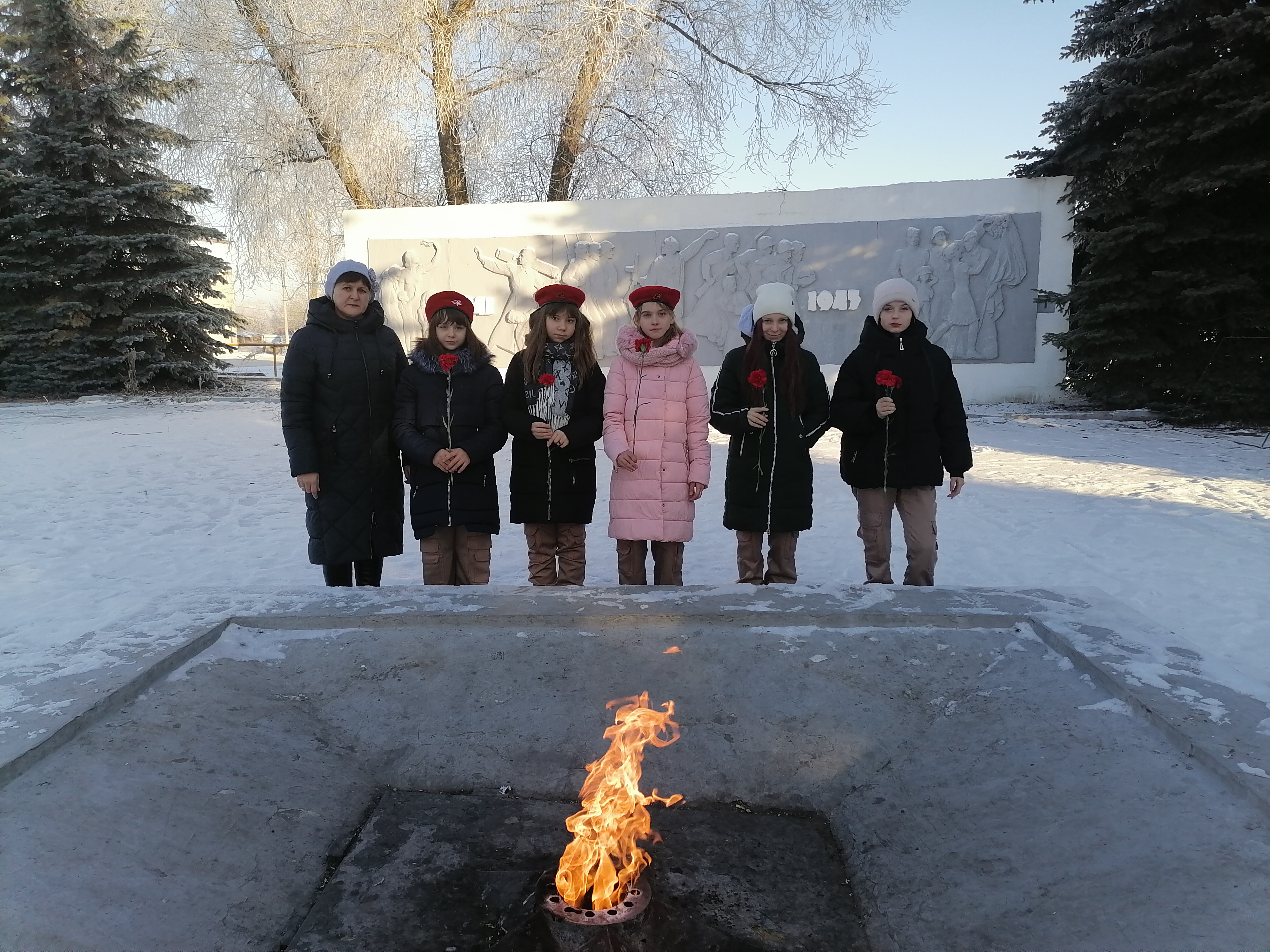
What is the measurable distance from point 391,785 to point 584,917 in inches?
31.3

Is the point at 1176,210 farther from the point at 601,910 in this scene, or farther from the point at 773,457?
the point at 601,910

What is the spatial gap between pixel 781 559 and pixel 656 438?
29.9 inches

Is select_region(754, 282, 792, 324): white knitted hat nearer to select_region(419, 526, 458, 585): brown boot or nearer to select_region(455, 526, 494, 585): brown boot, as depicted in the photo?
select_region(455, 526, 494, 585): brown boot

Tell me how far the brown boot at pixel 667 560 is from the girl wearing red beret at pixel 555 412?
33 centimetres

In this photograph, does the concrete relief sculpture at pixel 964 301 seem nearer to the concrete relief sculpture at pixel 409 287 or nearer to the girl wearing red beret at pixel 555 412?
the concrete relief sculpture at pixel 409 287

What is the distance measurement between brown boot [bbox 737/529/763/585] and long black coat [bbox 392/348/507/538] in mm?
1056

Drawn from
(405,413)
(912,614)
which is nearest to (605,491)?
(405,413)

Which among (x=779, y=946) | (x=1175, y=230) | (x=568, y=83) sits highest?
(x=568, y=83)

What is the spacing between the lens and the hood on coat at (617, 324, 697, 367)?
12.0 feet

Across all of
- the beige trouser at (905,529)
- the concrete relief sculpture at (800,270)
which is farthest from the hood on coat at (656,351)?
the concrete relief sculpture at (800,270)

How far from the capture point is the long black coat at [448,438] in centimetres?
361

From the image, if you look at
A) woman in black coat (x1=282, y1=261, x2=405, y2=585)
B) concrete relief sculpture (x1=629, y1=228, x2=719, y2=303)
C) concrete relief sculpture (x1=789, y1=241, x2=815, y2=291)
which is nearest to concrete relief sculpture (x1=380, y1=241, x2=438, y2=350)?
concrete relief sculpture (x1=629, y1=228, x2=719, y2=303)

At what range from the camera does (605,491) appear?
7.12 meters

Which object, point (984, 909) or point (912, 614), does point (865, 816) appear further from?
point (912, 614)
